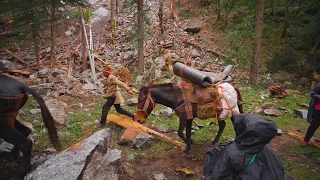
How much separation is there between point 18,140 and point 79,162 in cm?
116

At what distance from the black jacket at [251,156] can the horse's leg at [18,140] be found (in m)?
3.08

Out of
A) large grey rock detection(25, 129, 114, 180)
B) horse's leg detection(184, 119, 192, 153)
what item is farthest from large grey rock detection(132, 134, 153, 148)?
large grey rock detection(25, 129, 114, 180)

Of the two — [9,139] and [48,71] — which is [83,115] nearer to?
[9,139]

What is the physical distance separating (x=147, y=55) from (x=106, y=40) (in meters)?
5.26

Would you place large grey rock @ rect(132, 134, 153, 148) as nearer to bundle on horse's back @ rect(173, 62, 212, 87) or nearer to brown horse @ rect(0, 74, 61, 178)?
bundle on horse's back @ rect(173, 62, 212, 87)

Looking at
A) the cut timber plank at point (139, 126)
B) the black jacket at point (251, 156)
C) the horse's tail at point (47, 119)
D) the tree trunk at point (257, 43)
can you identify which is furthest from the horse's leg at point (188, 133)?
the tree trunk at point (257, 43)

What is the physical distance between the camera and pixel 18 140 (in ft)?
13.0

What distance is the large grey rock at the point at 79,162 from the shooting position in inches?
139

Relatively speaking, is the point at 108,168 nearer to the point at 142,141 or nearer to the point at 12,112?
the point at 142,141

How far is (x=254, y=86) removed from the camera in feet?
35.4

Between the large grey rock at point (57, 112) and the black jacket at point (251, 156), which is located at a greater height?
the black jacket at point (251, 156)

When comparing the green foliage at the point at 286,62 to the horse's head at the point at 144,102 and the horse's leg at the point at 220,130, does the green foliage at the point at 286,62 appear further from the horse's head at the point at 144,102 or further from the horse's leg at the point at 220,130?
the horse's head at the point at 144,102

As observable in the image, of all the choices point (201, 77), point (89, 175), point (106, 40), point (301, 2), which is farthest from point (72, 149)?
point (301, 2)

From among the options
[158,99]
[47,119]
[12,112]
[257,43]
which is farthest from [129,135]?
[257,43]
